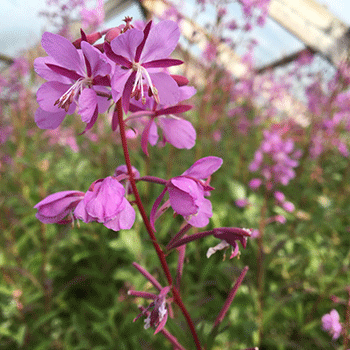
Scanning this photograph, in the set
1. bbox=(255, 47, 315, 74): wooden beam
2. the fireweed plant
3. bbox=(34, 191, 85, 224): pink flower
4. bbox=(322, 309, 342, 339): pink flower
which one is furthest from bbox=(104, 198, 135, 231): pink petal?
bbox=(255, 47, 315, 74): wooden beam

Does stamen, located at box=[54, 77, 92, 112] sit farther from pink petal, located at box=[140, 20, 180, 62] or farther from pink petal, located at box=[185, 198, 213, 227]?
pink petal, located at box=[185, 198, 213, 227]

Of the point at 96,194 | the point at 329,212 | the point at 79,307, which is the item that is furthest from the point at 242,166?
the point at 96,194

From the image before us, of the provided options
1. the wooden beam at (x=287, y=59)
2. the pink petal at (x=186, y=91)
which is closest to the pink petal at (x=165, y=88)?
the pink petal at (x=186, y=91)

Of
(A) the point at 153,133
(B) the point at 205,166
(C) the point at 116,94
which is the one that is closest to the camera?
(C) the point at 116,94

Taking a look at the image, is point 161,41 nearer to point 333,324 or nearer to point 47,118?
point 47,118

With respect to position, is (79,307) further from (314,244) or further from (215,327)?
(314,244)

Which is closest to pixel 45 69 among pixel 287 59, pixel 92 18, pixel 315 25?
pixel 92 18

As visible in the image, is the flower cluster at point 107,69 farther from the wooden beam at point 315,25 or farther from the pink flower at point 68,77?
the wooden beam at point 315,25

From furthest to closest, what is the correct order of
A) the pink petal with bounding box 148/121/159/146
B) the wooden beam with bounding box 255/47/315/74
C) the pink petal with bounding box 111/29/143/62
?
the wooden beam with bounding box 255/47/315/74 < the pink petal with bounding box 148/121/159/146 < the pink petal with bounding box 111/29/143/62
